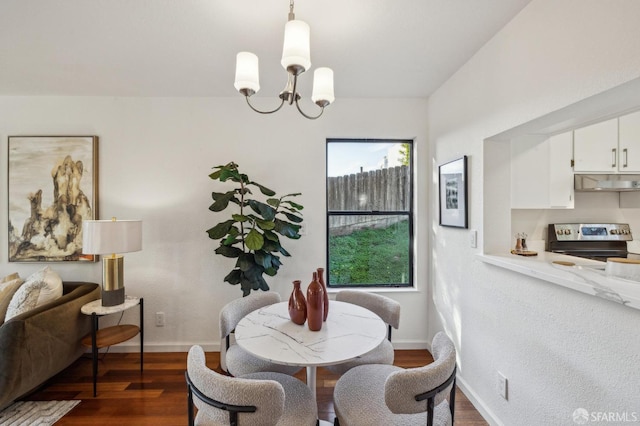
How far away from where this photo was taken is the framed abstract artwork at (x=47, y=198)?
2.61 meters

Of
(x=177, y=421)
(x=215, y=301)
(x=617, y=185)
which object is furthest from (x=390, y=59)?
(x=177, y=421)

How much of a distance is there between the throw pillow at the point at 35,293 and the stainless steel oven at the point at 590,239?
4326mm

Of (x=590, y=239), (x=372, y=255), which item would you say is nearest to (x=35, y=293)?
(x=372, y=255)

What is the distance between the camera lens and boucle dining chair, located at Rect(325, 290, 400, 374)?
5.51 ft

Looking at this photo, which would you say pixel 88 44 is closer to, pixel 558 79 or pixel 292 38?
pixel 292 38

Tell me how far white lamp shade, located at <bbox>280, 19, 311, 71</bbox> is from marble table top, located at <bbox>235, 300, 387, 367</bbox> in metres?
1.27

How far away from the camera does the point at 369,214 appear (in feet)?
9.41

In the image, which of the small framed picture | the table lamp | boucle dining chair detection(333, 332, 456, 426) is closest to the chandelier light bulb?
boucle dining chair detection(333, 332, 456, 426)

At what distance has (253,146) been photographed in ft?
8.88

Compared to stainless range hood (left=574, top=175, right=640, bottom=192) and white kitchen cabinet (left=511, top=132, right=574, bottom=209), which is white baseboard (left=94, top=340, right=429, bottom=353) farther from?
stainless range hood (left=574, top=175, right=640, bottom=192)

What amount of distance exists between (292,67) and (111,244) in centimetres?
202

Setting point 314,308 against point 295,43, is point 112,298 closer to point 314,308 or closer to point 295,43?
point 314,308

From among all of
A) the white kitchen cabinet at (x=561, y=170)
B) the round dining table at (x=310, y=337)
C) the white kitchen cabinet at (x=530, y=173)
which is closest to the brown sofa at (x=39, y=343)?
the round dining table at (x=310, y=337)

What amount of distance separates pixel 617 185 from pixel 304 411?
2.92 m
